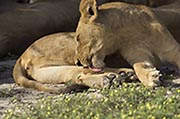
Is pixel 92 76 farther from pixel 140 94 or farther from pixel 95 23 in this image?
pixel 140 94

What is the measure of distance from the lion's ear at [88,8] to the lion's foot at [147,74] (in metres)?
0.65

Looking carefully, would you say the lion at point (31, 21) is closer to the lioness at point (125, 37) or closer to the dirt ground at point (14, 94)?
A: the dirt ground at point (14, 94)

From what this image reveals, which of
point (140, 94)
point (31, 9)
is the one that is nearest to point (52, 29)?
point (31, 9)

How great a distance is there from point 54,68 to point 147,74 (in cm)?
109

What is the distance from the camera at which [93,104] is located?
13.4 ft

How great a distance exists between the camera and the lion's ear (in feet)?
16.9

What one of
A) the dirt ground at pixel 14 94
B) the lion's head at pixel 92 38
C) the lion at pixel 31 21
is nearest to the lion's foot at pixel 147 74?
the dirt ground at pixel 14 94

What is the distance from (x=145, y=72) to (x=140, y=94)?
0.75 m

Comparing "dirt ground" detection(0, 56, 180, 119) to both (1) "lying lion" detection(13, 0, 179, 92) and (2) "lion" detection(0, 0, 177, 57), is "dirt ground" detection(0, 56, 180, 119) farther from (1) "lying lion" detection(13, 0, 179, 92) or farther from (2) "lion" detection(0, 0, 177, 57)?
(2) "lion" detection(0, 0, 177, 57)

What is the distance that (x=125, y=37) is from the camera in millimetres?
5379

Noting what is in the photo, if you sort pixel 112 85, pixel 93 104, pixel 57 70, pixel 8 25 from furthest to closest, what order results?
pixel 8 25 < pixel 57 70 < pixel 112 85 < pixel 93 104

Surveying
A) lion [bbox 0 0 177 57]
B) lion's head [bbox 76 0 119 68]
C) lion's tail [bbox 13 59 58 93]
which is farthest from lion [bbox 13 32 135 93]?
lion [bbox 0 0 177 57]

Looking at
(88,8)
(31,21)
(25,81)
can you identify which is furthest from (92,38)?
(31,21)

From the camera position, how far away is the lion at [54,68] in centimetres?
530
